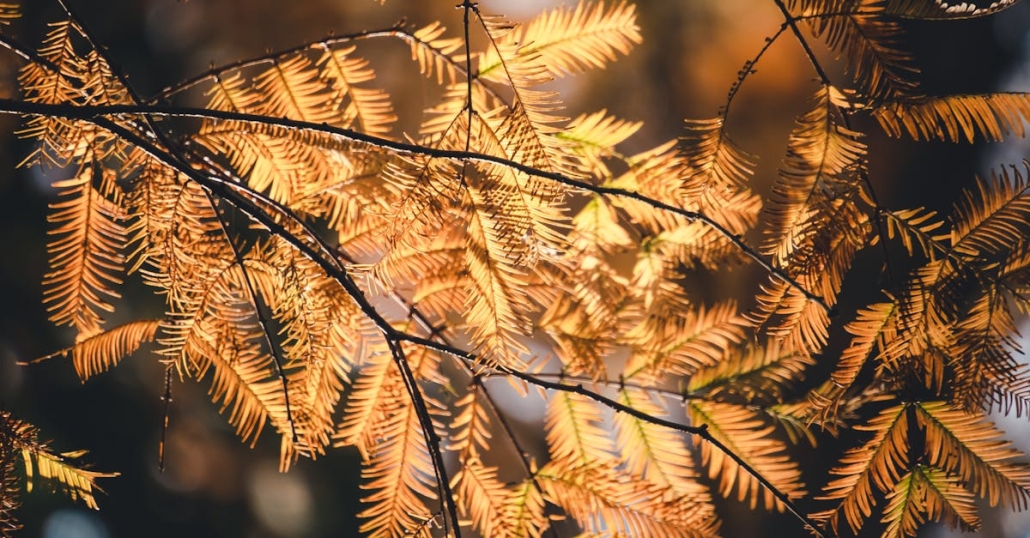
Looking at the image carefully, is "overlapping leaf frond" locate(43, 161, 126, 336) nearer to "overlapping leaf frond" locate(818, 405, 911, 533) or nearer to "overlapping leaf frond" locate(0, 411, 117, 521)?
"overlapping leaf frond" locate(0, 411, 117, 521)

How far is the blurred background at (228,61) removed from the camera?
4.50 ft

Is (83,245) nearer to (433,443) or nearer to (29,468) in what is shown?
(29,468)

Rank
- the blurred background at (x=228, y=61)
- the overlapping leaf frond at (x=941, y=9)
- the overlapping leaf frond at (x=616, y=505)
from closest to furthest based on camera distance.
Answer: the overlapping leaf frond at (x=941, y=9)
the overlapping leaf frond at (x=616, y=505)
the blurred background at (x=228, y=61)

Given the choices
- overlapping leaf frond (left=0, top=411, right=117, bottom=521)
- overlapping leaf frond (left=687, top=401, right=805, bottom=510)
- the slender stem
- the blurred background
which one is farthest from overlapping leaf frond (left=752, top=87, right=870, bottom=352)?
the blurred background

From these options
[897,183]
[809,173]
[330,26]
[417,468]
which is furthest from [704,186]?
[330,26]

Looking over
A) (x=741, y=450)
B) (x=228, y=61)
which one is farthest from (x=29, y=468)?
(x=228, y=61)

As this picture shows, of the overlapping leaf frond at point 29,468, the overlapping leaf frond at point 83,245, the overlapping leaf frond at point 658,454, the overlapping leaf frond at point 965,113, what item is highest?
the overlapping leaf frond at point 965,113

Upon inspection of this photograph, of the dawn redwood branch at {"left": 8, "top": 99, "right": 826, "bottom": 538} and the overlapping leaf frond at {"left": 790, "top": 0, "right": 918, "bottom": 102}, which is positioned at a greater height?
the overlapping leaf frond at {"left": 790, "top": 0, "right": 918, "bottom": 102}

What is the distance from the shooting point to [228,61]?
1.68 m

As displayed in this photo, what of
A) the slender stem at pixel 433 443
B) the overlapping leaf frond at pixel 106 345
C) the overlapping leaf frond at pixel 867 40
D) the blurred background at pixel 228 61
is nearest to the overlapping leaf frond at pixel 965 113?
the overlapping leaf frond at pixel 867 40

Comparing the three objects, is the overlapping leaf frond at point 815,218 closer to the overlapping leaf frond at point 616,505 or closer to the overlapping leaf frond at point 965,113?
the overlapping leaf frond at point 965,113

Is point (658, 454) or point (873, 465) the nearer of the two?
point (873, 465)

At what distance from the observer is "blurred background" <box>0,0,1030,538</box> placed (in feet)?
4.50

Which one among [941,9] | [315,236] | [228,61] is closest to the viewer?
[941,9]
